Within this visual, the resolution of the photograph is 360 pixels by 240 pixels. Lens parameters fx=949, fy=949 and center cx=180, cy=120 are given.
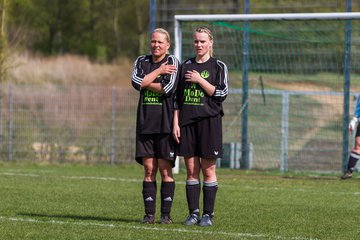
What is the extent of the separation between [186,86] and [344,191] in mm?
5387

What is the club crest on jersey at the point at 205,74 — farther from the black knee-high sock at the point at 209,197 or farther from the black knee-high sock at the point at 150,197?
the black knee-high sock at the point at 150,197

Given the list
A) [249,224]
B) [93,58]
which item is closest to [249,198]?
[249,224]

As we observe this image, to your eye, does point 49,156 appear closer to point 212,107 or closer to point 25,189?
Result: point 25,189

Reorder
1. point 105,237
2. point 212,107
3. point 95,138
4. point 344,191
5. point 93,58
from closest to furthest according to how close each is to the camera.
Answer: point 105,237 → point 212,107 → point 344,191 → point 95,138 → point 93,58

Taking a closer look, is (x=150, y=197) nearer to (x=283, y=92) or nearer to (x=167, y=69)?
(x=167, y=69)

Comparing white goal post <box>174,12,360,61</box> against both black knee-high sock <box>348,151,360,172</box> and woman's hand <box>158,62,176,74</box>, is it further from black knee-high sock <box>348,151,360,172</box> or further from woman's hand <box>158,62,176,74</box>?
woman's hand <box>158,62,176,74</box>

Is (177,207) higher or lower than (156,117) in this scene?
lower

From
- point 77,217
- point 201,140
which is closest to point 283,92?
point 77,217

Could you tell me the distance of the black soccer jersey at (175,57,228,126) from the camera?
9570 mm

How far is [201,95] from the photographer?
959cm

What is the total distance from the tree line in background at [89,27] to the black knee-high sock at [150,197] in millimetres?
27699

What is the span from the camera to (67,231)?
29.3 ft

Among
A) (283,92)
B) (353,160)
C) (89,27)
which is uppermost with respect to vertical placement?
(89,27)

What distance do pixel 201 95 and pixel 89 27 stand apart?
1245 inches
